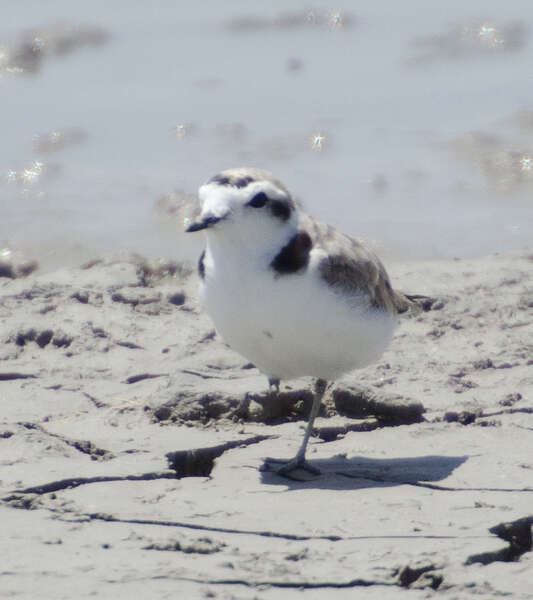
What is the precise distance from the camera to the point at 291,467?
449 centimetres

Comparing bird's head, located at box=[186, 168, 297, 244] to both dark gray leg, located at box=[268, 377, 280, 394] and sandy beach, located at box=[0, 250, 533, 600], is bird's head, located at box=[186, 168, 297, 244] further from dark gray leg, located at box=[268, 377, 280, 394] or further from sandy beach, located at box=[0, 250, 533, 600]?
sandy beach, located at box=[0, 250, 533, 600]

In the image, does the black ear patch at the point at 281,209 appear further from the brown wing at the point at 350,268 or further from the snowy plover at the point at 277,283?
the brown wing at the point at 350,268

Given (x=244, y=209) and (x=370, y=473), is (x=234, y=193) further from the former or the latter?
(x=370, y=473)

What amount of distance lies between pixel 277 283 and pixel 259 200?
31cm

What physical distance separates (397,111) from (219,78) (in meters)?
2.15

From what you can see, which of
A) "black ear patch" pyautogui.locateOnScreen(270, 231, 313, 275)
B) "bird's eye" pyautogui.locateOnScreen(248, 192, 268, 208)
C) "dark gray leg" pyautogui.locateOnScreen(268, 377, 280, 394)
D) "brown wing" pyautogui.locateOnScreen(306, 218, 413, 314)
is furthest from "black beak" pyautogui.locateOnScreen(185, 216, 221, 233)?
"dark gray leg" pyautogui.locateOnScreen(268, 377, 280, 394)

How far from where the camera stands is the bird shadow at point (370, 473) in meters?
4.35

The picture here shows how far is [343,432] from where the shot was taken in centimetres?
505

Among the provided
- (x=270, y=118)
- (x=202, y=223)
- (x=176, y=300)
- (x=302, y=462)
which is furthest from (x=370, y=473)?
(x=270, y=118)

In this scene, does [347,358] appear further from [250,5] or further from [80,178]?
[250,5]

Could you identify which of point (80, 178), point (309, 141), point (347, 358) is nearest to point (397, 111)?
point (309, 141)

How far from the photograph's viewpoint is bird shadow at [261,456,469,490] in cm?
435

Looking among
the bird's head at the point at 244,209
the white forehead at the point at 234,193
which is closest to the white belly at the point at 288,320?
the bird's head at the point at 244,209

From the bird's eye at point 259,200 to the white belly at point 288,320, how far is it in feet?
0.77
